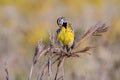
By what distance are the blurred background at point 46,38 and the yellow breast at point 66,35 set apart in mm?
115

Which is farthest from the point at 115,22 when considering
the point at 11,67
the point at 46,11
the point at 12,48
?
the point at 46,11

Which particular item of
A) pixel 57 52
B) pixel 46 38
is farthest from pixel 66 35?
pixel 46 38

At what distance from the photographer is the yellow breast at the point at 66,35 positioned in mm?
4719

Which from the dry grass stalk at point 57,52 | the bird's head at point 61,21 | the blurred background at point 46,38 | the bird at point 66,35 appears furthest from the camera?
the blurred background at point 46,38

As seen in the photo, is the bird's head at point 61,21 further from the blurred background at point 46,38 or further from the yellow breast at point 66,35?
the yellow breast at point 66,35

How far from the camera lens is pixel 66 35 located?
4.82 meters

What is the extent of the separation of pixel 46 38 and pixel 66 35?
559cm

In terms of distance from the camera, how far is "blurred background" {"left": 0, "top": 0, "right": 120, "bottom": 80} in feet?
22.1

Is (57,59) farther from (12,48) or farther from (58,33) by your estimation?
(12,48)

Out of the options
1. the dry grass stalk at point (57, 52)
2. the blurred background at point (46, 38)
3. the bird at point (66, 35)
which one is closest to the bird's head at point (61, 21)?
the blurred background at point (46, 38)

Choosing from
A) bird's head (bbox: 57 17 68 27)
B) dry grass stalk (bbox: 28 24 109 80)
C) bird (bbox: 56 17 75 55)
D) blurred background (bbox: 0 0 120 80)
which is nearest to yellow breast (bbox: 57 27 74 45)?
bird (bbox: 56 17 75 55)

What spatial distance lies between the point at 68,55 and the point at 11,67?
3.78 meters

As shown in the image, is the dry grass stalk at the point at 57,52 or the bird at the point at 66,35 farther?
the bird at the point at 66,35

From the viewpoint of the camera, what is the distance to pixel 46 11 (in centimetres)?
1708
